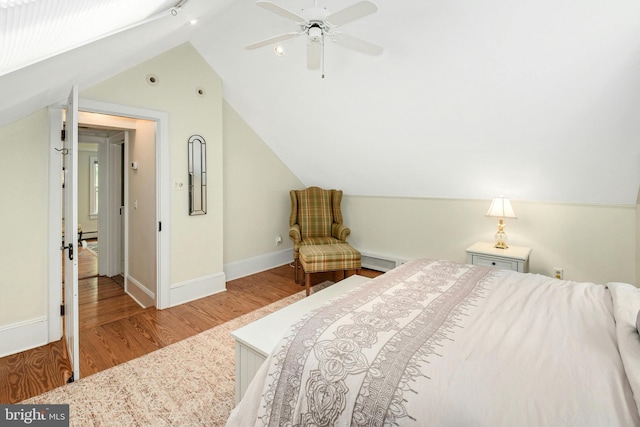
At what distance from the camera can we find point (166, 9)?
1843 mm

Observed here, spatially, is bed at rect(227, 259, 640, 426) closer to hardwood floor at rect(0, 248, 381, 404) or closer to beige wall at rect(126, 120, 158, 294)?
hardwood floor at rect(0, 248, 381, 404)

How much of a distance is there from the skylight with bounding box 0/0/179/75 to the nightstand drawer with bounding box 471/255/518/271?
3.36m

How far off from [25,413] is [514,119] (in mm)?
3918

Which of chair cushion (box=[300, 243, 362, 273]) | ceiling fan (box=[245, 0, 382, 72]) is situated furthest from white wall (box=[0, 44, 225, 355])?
ceiling fan (box=[245, 0, 382, 72])

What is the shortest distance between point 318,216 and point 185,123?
7.01 feet

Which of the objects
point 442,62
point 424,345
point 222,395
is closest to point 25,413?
point 222,395

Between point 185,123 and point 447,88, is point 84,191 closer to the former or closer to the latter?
point 185,123

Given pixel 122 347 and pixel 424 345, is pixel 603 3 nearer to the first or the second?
pixel 424 345

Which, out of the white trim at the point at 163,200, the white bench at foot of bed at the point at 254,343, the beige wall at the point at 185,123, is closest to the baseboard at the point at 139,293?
the white trim at the point at 163,200

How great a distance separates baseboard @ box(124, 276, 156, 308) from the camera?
3229mm

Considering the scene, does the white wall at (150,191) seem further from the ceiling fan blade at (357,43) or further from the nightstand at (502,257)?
the nightstand at (502,257)

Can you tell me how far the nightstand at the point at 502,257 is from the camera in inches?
116

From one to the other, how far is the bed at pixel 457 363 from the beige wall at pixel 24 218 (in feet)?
7.29

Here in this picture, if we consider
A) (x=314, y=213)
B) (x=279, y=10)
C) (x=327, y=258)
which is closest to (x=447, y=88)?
(x=279, y=10)
